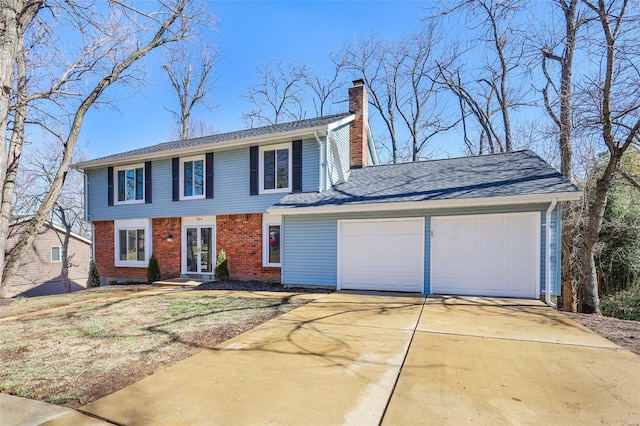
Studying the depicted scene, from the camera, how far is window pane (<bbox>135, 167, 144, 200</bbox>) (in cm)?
1312

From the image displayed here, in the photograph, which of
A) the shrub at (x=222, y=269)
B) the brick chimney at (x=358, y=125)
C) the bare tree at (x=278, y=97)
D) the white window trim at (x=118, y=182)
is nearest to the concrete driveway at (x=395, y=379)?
the shrub at (x=222, y=269)

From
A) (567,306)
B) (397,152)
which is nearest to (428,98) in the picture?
(397,152)

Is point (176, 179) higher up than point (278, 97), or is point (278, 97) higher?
point (278, 97)

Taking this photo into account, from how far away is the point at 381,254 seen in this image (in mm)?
8891

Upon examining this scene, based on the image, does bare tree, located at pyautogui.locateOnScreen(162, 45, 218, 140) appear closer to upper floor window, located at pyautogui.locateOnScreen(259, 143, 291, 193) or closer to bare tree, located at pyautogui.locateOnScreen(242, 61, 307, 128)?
Result: bare tree, located at pyautogui.locateOnScreen(242, 61, 307, 128)

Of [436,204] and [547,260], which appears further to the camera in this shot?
[436,204]

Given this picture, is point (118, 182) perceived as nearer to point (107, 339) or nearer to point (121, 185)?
point (121, 185)

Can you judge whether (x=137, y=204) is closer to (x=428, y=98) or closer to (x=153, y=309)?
(x=153, y=309)

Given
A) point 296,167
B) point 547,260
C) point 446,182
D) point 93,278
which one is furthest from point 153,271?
point 547,260

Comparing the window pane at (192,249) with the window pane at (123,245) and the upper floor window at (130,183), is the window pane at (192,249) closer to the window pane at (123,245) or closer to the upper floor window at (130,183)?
the upper floor window at (130,183)

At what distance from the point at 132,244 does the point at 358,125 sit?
10.2 m

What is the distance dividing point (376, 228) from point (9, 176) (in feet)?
37.0

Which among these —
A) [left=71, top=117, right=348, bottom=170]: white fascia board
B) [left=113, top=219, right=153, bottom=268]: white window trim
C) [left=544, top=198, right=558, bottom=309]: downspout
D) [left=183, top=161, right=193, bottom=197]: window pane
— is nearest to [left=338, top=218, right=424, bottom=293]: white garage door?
[left=544, top=198, right=558, bottom=309]: downspout

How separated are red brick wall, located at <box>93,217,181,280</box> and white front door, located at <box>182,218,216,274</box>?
0.30m
